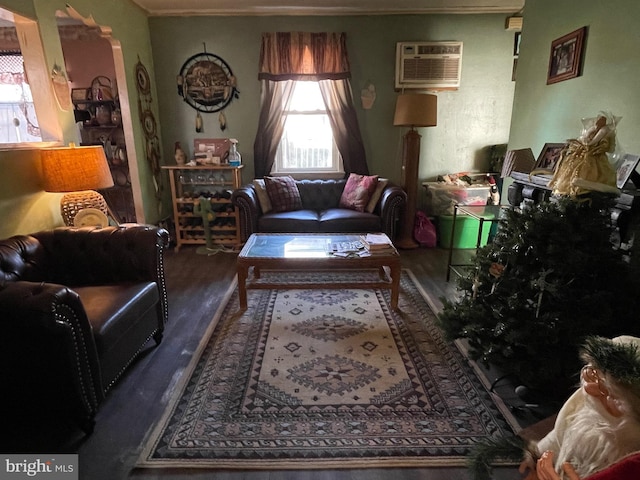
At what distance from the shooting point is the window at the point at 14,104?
3896 millimetres

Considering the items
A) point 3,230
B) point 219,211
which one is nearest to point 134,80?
point 219,211

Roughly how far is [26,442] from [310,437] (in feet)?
4.05

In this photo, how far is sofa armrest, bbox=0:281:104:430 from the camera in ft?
4.52

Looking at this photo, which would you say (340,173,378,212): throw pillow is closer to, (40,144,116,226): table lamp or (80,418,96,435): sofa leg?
(40,144,116,226): table lamp

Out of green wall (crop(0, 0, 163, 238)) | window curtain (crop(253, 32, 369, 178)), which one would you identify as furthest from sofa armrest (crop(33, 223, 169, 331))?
window curtain (crop(253, 32, 369, 178))

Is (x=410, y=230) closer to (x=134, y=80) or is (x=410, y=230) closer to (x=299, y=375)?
(x=299, y=375)

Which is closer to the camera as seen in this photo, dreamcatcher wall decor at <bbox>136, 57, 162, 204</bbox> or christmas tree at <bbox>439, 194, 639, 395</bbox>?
christmas tree at <bbox>439, 194, 639, 395</bbox>

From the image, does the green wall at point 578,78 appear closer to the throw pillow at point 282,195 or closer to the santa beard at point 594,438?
the santa beard at point 594,438

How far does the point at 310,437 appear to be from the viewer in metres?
1.60

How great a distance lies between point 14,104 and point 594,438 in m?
5.50

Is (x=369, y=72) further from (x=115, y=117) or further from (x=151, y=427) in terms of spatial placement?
(x=151, y=427)

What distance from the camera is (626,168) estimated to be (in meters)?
1.81

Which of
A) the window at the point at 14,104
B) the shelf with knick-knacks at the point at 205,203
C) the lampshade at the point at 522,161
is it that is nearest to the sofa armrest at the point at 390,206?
the lampshade at the point at 522,161

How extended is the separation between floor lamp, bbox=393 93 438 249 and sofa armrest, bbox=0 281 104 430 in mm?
3376
